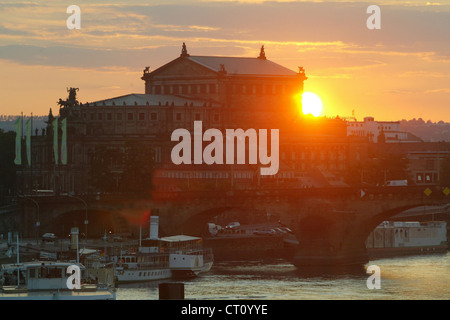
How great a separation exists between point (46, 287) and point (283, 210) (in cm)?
5667

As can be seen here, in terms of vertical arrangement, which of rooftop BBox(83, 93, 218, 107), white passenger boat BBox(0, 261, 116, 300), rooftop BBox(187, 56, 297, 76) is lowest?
white passenger boat BBox(0, 261, 116, 300)

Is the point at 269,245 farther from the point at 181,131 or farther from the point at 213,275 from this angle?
the point at 181,131

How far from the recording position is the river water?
66.1 metres

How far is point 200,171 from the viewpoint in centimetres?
15450

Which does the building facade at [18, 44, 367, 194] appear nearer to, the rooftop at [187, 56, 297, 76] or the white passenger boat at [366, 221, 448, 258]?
the rooftop at [187, 56, 297, 76]

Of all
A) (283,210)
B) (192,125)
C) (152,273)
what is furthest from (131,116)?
(152,273)

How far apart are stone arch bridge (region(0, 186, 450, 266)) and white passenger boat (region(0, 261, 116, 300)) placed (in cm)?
4410

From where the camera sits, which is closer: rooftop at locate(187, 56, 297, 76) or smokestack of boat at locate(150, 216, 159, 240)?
smokestack of boat at locate(150, 216, 159, 240)

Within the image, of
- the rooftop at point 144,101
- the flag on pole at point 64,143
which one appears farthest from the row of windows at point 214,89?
the flag on pole at point 64,143

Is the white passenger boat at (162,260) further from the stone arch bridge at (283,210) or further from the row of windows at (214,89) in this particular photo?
the row of windows at (214,89)

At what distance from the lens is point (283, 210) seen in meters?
103

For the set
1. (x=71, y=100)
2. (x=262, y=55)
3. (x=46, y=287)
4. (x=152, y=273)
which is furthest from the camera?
(x=262, y=55)

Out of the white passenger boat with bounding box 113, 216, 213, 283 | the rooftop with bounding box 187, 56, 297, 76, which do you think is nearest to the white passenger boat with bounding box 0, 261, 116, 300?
the white passenger boat with bounding box 113, 216, 213, 283

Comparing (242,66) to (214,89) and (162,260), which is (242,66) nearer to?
(214,89)
